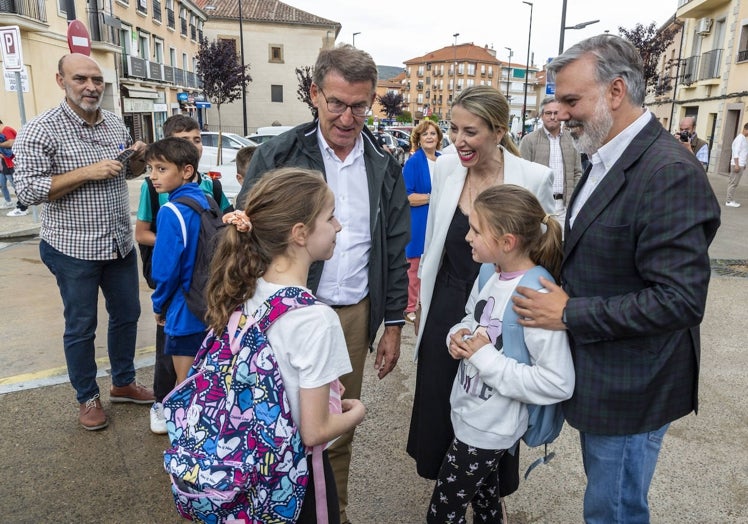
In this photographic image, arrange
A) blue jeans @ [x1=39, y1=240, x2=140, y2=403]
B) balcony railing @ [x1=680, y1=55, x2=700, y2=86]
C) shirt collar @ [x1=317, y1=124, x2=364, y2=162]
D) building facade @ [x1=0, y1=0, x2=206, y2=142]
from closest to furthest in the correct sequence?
shirt collar @ [x1=317, y1=124, x2=364, y2=162] → blue jeans @ [x1=39, y1=240, x2=140, y2=403] → building facade @ [x1=0, y1=0, x2=206, y2=142] → balcony railing @ [x1=680, y1=55, x2=700, y2=86]

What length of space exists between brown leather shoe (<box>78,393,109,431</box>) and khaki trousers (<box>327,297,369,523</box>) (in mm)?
1587

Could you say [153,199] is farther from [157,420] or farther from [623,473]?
[623,473]

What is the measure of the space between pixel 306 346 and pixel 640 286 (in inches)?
38.2

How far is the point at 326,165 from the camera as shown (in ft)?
7.80

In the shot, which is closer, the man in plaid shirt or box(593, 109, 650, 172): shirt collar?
box(593, 109, 650, 172): shirt collar

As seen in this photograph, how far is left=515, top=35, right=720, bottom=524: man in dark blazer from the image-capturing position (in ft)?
4.75

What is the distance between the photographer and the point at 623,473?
67.1 inches

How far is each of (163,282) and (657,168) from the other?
7.44 ft

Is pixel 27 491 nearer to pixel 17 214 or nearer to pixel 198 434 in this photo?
pixel 198 434

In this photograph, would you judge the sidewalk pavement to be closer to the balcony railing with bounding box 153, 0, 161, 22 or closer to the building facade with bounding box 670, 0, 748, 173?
the building facade with bounding box 670, 0, 748, 173

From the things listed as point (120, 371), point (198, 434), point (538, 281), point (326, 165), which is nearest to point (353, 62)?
point (326, 165)

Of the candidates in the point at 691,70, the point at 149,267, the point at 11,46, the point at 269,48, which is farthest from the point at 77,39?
the point at 269,48

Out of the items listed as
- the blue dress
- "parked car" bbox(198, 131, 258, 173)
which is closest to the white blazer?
the blue dress

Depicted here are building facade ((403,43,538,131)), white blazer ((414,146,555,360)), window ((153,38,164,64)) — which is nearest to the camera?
white blazer ((414,146,555,360))
